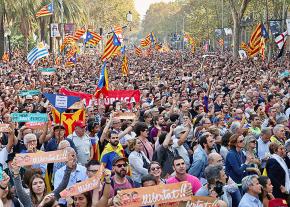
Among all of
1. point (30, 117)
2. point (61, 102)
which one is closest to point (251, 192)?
point (30, 117)

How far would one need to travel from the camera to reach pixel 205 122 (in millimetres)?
11156

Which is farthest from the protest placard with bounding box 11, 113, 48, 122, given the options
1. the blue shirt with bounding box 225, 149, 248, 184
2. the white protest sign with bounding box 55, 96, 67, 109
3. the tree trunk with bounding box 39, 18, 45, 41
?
the tree trunk with bounding box 39, 18, 45, 41

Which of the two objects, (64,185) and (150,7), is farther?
(150,7)

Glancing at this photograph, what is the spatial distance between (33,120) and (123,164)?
11.6ft

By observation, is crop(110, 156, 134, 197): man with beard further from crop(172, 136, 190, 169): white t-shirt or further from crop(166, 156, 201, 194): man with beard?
crop(172, 136, 190, 169): white t-shirt

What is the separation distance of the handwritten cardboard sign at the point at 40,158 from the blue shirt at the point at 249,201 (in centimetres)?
192

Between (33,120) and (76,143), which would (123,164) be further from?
(33,120)

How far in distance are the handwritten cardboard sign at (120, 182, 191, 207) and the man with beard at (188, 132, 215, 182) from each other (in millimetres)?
2538

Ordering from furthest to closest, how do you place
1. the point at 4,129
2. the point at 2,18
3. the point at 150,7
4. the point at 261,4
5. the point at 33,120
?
the point at 150,7 < the point at 261,4 < the point at 2,18 < the point at 33,120 < the point at 4,129

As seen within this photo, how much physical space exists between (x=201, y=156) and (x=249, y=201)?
2080 millimetres

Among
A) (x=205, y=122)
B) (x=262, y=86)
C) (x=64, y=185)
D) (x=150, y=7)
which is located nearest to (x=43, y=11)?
(x=262, y=86)

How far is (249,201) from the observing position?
6.62 meters

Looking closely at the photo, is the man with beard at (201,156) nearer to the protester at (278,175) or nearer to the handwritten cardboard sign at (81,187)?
the protester at (278,175)

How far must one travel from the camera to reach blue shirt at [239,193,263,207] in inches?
259
